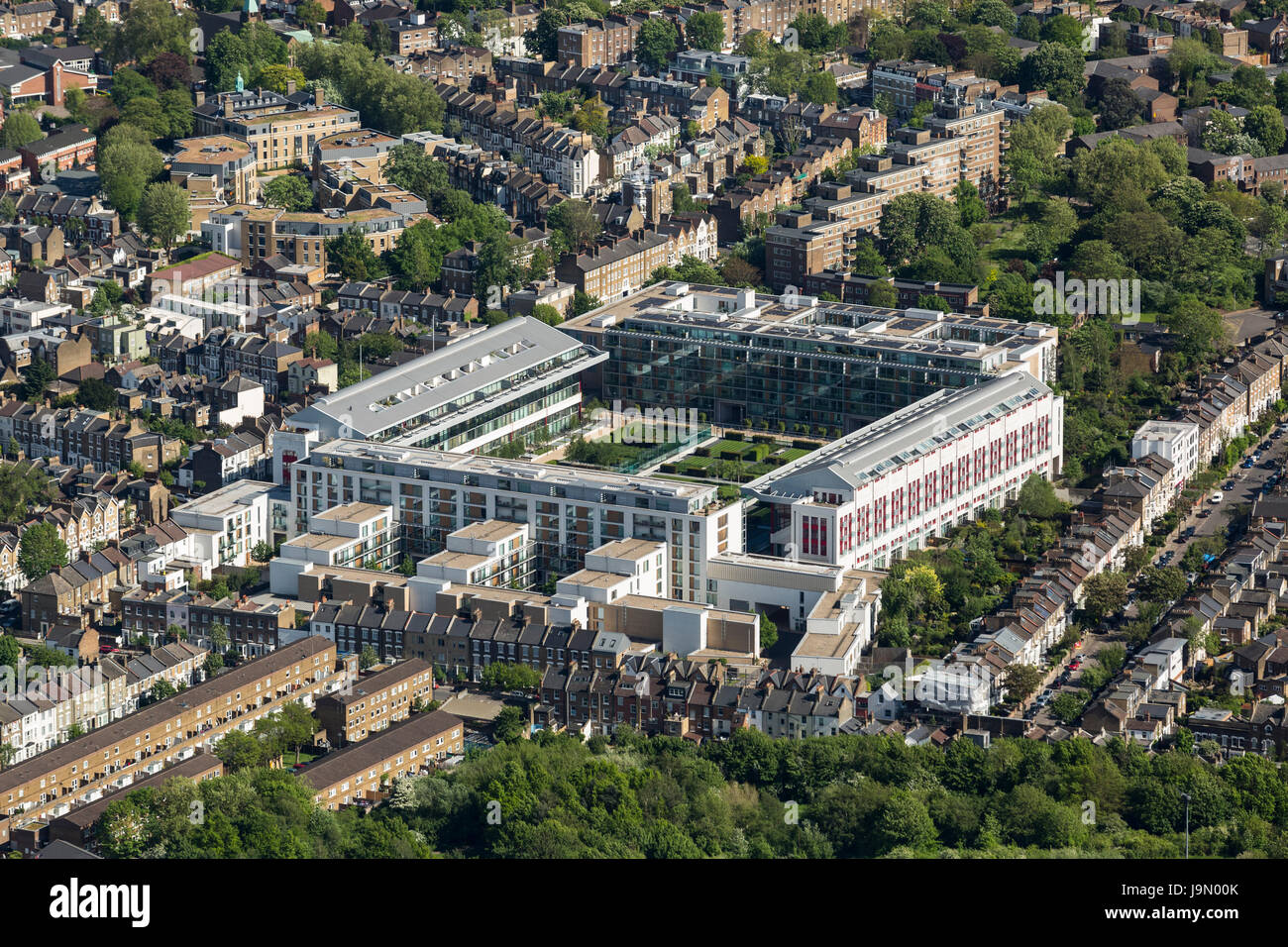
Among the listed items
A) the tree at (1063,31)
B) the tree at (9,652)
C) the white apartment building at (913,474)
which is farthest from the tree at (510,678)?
the tree at (1063,31)

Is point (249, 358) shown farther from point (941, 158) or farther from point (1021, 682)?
point (941, 158)

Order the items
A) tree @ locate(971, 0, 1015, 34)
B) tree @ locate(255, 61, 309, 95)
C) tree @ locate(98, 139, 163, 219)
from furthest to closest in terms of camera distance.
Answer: tree @ locate(971, 0, 1015, 34)
tree @ locate(255, 61, 309, 95)
tree @ locate(98, 139, 163, 219)

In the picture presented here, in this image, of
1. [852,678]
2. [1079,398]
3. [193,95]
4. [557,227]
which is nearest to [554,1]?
[193,95]

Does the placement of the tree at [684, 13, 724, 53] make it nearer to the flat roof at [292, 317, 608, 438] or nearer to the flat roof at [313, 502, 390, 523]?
the flat roof at [292, 317, 608, 438]

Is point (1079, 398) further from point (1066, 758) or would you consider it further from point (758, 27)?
point (758, 27)

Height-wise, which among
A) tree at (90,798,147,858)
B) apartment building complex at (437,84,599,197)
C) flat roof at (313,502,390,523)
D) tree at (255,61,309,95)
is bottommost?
tree at (90,798,147,858)

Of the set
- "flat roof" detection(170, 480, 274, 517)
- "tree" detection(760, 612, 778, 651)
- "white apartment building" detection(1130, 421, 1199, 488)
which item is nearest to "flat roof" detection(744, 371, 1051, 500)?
"white apartment building" detection(1130, 421, 1199, 488)
